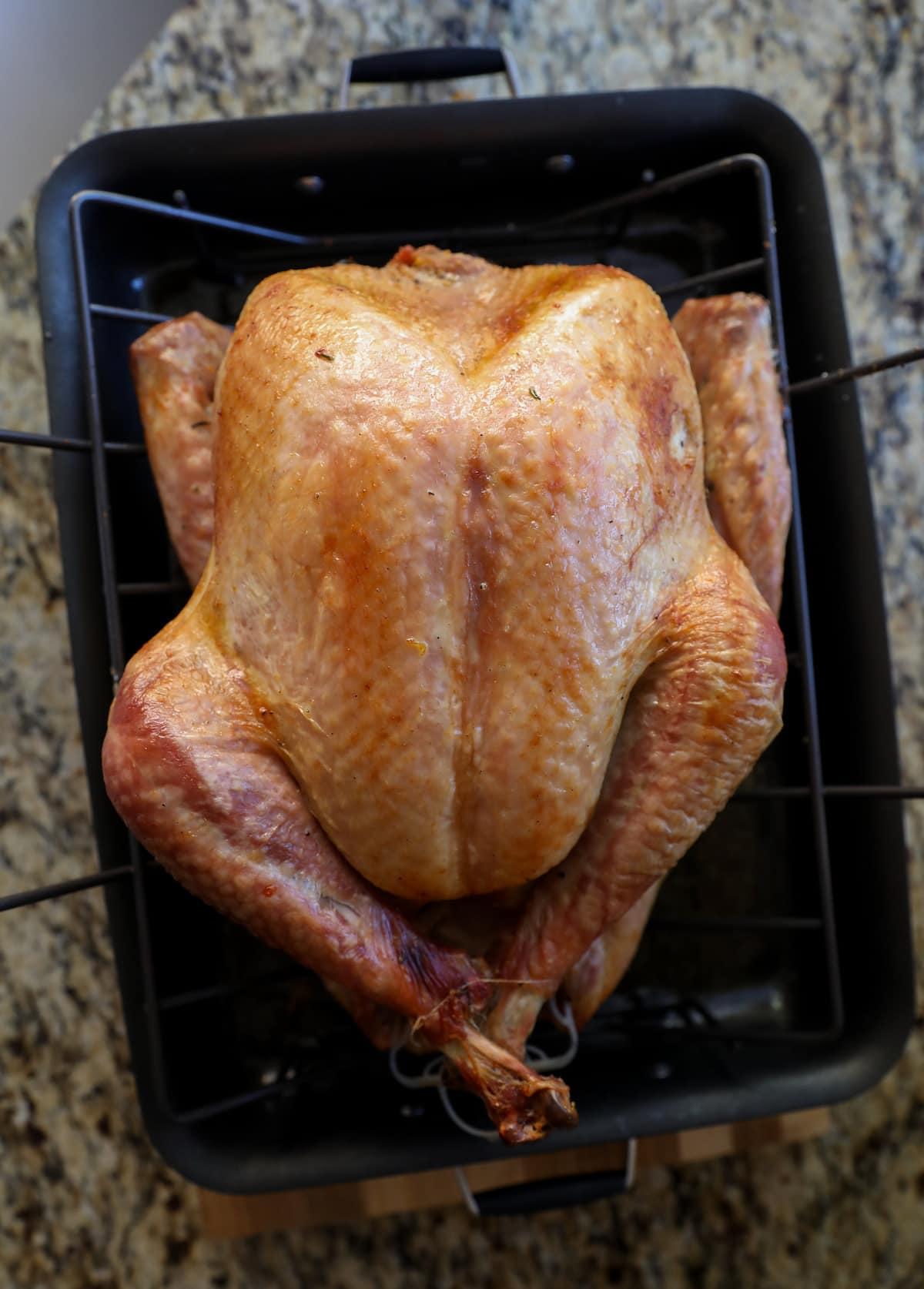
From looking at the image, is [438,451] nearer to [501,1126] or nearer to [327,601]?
[327,601]

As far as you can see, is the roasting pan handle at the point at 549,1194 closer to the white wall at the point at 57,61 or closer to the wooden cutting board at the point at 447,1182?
the wooden cutting board at the point at 447,1182

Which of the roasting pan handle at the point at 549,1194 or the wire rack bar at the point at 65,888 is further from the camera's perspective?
the roasting pan handle at the point at 549,1194

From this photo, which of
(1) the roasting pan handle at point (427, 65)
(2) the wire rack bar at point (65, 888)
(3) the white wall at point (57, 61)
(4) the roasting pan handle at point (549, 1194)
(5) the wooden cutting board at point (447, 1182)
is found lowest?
(5) the wooden cutting board at point (447, 1182)

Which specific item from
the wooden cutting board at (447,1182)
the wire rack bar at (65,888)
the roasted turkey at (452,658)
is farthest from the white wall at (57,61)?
the wooden cutting board at (447,1182)

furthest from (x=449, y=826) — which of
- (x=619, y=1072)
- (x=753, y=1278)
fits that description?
(x=753, y=1278)

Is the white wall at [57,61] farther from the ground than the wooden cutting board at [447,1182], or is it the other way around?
the white wall at [57,61]

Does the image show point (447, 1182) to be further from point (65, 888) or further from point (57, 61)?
point (57, 61)

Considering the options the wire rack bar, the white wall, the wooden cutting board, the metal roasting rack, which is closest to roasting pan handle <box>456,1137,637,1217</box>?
the wooden cutting board
